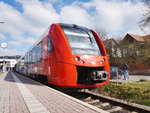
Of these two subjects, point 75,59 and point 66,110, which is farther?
point 75,59

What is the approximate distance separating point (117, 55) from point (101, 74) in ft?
57.9

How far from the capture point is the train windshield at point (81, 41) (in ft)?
20.1

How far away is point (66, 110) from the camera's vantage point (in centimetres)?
337

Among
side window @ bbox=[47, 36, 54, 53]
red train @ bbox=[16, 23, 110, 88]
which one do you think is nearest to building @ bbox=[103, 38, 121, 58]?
red train @ bbox=[16, 23, 110, 88]

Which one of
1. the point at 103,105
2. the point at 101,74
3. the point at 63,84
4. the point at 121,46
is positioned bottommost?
the point at 103,105

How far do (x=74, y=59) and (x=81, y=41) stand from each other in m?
1.29

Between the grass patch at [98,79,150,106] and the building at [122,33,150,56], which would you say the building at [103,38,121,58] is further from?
the grass patch at [98,79,150,106]

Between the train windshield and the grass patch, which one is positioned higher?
the train windshield

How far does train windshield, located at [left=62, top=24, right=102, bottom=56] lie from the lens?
6.13m

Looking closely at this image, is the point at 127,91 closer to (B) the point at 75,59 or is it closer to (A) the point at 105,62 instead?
(A) the point at 105,62

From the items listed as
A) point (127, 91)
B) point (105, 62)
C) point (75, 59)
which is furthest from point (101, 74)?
point (127, 91)

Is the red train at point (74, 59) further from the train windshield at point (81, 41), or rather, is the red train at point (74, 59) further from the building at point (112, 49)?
the building at point (112, 49)

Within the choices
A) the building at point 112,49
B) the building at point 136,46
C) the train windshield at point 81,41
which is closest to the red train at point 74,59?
the train windshield at point 81,41

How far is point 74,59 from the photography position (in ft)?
18.5
